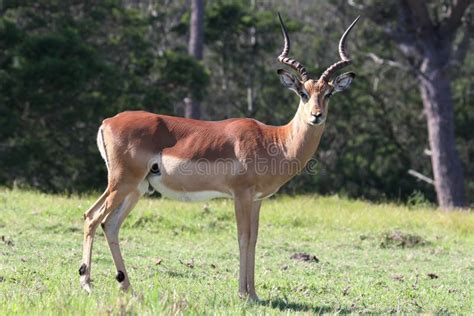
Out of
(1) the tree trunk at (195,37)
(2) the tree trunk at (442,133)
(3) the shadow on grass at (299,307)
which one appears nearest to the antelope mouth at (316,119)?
(3) the shadow on grass at (299,307)

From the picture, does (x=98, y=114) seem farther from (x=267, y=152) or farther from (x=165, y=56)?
(x=267, y=152)

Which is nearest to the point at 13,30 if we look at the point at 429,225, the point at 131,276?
the point at 429,225

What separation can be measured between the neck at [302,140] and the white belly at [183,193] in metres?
0.70

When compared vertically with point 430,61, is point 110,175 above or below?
below

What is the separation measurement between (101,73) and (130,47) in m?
3.20

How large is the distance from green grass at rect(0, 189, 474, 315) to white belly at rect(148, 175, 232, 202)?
74cm

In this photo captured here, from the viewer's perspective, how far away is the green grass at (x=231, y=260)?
286 inches

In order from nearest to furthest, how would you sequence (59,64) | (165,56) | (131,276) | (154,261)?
(131,276)
(154,261)
(59,64)
(165,56)

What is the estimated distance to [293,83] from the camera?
27.0ft

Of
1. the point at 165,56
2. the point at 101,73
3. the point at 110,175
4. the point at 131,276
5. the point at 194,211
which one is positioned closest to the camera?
the point at 110,175

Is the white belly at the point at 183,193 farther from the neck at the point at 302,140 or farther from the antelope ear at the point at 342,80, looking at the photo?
the antelope ear at the point at 342,80

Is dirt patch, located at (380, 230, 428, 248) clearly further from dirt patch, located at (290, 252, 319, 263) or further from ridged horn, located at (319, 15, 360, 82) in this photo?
ridged horn, located at (319, 15, 360, 82)

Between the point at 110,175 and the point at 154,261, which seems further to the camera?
the point at 154,261

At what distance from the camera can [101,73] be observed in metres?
20.4
